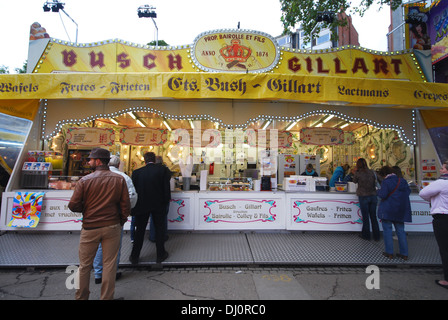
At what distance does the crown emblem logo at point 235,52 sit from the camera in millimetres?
7055

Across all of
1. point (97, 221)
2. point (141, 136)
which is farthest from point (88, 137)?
point (97, 221)

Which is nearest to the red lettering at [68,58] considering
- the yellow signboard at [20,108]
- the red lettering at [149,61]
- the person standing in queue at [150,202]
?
the yellow signboard at [20,108]

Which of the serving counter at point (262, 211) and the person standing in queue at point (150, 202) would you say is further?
the serving counter at point (262, 211)

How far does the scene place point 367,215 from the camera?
18.6 feet

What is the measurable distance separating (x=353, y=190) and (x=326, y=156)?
6.19 meters

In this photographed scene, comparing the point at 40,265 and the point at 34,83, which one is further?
the point at 34,83

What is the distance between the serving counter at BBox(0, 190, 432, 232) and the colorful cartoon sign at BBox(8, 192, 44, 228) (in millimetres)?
171

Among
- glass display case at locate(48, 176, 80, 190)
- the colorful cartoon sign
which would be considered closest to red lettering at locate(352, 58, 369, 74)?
glass display case at locate(48, 176, 80, 190)

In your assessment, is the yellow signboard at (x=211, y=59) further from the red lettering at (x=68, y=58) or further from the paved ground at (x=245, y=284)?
the paved ground at (x=245, y=284)

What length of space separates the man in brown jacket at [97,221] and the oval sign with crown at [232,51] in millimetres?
5142

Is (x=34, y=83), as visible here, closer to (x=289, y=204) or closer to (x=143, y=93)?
(x=143, y=93)

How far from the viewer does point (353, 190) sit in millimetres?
6520

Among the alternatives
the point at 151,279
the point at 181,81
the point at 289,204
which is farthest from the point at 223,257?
the point at 181,81

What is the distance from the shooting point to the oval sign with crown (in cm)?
703
